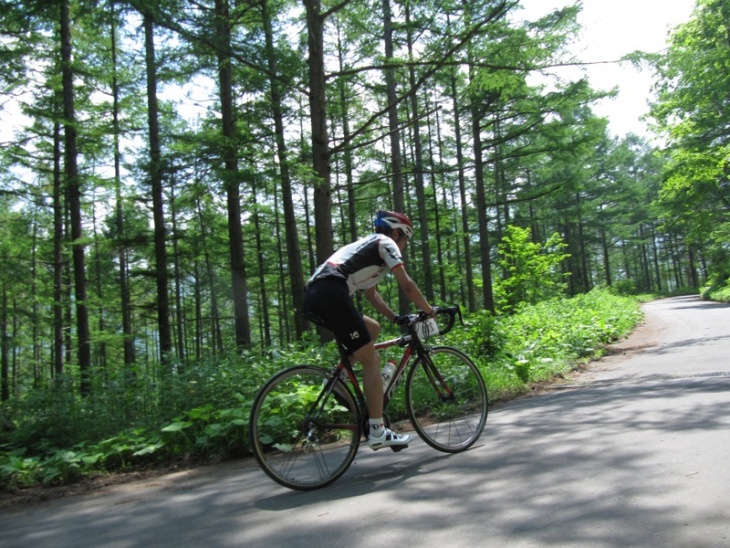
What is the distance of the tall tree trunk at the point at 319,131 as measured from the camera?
332 inches

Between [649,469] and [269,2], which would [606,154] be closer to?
[269,2]

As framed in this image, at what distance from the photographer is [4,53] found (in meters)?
12.0

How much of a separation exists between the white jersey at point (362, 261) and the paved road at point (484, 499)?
145cm

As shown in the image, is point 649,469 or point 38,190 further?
point 38,190

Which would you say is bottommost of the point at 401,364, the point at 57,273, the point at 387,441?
the point at 387,441

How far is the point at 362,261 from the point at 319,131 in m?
4.93

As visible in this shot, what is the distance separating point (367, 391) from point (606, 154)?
4359 cm

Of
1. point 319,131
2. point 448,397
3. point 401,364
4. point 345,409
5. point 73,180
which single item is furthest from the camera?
point 73,180

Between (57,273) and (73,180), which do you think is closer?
(73,180)

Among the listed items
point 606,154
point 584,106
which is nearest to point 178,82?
point 584,106

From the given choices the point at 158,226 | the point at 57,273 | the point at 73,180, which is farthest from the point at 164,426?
the point at 57,273

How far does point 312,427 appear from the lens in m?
4.03

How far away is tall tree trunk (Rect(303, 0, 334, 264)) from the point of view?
842 centimetres

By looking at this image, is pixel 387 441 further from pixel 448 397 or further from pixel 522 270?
pixel 522 270
